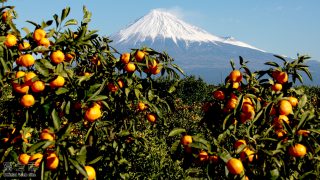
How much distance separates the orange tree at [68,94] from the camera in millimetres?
2682

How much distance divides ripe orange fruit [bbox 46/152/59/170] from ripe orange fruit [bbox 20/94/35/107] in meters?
0.50

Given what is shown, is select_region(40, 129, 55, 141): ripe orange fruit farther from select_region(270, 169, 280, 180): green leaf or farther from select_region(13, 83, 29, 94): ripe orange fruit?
select_region(270, 169, 280, 180): green leaf

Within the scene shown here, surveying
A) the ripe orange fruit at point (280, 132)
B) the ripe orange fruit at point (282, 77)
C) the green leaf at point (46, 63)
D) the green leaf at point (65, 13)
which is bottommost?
the ripe orange fruit at point (280, 132)

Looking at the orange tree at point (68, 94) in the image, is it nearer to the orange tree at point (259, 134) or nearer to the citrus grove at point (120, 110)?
the citrus grove at point (120, 110)

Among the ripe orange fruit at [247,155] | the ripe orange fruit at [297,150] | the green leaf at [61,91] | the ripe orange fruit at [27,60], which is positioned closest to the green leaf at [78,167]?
the green leaf at [61,91]

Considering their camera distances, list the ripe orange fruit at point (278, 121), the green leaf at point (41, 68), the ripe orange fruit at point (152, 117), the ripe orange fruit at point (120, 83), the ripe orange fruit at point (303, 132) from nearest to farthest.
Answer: the ripe orange fruit at point (303, 132) < the ripe orange fruit at point (278, 121) < the green leaf at point (41, 68) < the ripe orange fruit at point (120, 83) < the ripe orange fruit at point (152, 117)

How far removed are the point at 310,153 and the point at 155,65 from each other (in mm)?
1483

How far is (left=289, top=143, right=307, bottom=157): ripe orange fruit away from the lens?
2432mm

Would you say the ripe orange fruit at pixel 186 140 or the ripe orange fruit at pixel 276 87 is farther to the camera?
the ripe orange fruit at pixel 276 87

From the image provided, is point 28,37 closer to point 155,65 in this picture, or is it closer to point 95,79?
point 95,79

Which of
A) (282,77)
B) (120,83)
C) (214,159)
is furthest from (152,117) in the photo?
(282,77)

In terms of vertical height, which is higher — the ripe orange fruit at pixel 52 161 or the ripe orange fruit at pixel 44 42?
the ripe orange fruit at pixel 44 42

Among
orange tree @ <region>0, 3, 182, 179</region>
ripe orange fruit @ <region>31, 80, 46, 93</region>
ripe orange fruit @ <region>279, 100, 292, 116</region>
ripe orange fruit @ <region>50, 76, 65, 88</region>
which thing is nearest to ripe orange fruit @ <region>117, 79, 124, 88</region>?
orange tree @ <region>0, 3, 182, 179</region>

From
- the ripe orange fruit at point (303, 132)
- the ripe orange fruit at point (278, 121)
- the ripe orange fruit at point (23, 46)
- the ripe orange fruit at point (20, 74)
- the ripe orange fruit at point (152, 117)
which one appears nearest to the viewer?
the ripe orange fruit at point (303, 132)
